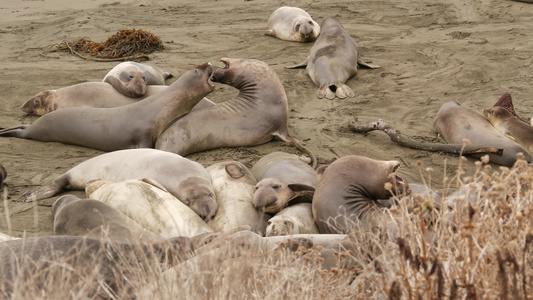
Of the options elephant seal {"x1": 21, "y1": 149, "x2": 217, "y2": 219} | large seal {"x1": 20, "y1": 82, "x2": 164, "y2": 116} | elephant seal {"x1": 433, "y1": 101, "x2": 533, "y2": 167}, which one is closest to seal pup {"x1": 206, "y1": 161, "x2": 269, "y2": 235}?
elephant seal {"x1": 21, "y1": 149, "x2": 217, "y2": 219}

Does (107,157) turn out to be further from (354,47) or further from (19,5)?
(19,5)

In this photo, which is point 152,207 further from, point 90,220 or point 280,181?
point 280,181

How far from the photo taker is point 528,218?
9.32 ft

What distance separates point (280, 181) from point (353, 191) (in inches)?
26.5

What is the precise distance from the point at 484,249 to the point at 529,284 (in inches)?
12.0

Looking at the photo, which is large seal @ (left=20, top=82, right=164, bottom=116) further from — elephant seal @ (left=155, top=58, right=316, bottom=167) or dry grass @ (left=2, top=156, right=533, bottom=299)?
dry grass @ (left=2, top=156, right=533, bottom=299)

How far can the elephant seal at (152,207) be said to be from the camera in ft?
16.0

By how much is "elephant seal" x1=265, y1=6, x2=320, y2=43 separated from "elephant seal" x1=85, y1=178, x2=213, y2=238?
6.10m

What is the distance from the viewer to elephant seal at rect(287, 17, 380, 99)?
8.62 metres

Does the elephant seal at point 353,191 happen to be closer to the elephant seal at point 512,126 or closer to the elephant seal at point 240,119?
the elephant seal at point 240,119

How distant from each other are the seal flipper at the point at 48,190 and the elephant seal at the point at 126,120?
0.91m

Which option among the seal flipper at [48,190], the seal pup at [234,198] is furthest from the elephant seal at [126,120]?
the seal pup at [234,198]

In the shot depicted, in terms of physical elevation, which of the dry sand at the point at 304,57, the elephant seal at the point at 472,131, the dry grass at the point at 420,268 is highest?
the dry grass at the point at 420,268

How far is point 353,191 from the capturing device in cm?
514
